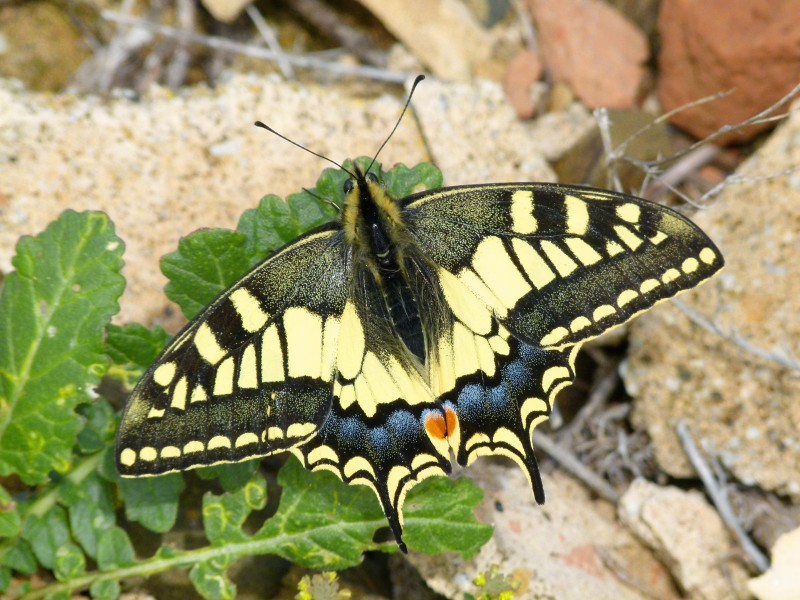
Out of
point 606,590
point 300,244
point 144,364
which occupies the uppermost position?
point 300,244

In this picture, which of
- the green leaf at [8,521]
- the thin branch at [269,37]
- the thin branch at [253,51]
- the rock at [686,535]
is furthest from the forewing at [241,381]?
the thin branch at [269,37]

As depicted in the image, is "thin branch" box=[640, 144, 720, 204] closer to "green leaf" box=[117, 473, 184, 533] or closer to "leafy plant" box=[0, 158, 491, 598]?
"leafy plant" box=[0, 158, 491, 598]

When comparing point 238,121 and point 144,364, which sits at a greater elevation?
point 238,121

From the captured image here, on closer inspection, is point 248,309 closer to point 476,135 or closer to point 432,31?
point 476,135

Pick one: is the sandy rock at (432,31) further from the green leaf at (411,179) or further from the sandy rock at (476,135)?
the green leaf at (411,179)

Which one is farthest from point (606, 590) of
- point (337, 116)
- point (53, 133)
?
point (53, 133)

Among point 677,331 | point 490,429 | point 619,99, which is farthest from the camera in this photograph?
point 619,99

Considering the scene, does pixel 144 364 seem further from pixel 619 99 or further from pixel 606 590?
pixel 619 99
